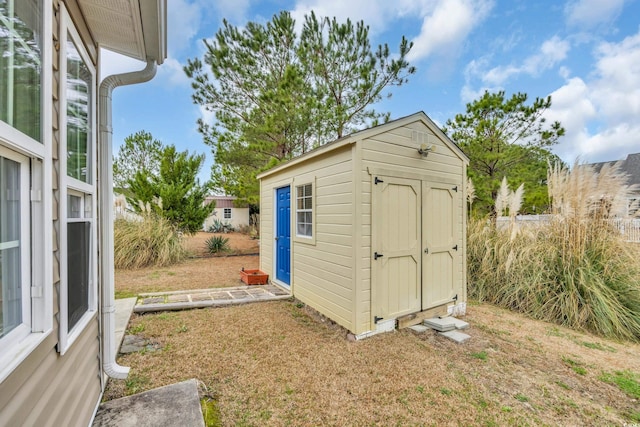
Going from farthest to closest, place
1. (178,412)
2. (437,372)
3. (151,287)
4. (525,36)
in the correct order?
(525,36)
(151,287)
(437,372)
(178,412)

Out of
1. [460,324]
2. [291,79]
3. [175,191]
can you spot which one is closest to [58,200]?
[460,324]

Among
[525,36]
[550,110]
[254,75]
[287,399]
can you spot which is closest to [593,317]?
[287,399]

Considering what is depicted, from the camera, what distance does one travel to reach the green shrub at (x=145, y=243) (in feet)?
24.5

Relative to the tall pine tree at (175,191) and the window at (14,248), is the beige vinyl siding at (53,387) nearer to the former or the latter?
the window at (14,248)

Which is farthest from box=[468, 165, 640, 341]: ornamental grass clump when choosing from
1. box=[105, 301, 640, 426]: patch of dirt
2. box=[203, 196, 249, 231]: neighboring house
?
box=[203, 196, 249, 231]: neighboring house

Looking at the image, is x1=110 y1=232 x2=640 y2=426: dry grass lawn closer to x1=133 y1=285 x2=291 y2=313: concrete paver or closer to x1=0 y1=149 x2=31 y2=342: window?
x1=133 y1=285 x2=291 y2=313: concrete paver

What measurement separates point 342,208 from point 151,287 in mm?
4333

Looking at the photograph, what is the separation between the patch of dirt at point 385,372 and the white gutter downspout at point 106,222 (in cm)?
38

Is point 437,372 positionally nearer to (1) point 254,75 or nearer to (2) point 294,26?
(1) point 254,75

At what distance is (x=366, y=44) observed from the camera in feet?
28.1

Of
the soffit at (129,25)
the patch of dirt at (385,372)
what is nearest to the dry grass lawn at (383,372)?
the patch of dirt at (385,372)

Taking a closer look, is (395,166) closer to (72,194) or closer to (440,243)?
(440,243)

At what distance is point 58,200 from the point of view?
1.34 metres

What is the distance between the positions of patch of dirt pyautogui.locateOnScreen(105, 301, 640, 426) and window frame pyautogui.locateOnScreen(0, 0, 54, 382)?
1.48 meters
